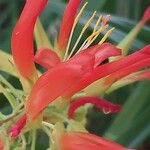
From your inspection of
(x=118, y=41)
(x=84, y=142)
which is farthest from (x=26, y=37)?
(x=118, y=41)

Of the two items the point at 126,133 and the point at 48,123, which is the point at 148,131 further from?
the point at 48,123

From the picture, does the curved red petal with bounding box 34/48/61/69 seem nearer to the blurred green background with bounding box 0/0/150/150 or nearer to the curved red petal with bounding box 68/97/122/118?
the curved red petal with bounding box 68/97/122/118

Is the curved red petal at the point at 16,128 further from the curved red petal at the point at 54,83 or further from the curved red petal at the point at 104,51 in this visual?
the curved red petal at the point at 104,51

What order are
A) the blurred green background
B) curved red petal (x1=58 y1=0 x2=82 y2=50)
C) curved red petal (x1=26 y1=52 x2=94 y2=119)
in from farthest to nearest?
the blurred green background → curved red petal (x1=58 y1=0 x2=82 y2=50) → curved red petal (x1=26 y1=52 x2=94 y2=119)

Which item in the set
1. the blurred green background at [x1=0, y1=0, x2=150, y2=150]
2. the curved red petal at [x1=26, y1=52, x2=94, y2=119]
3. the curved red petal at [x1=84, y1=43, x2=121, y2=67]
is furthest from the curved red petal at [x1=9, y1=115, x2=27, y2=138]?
the blurred green background at [x1=0, y1=0, x2=150, y2=150]

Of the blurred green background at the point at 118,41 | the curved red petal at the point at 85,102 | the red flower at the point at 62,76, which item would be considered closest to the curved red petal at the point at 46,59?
the red flower at the point at 62,76
